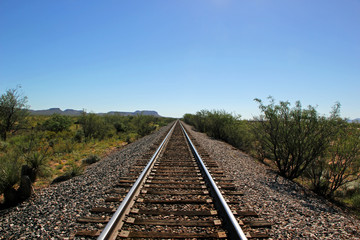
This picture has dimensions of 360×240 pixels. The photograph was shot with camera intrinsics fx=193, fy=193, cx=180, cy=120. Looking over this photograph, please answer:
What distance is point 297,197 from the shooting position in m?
4.99

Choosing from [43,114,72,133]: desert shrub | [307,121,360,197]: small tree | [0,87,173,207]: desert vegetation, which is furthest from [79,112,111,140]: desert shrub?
[307,121,360,197]: small tree

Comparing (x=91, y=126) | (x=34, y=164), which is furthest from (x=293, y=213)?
(x=91, y=126)

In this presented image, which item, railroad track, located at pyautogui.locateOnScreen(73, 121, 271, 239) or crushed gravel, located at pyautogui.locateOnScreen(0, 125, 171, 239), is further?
crushed gravel, located at pyautogui.locateOnScreen(0, 125, 171, 239)

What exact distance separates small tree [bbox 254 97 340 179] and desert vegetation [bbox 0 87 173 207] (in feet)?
25.2

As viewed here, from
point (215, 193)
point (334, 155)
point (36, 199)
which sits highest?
point (334, 155)

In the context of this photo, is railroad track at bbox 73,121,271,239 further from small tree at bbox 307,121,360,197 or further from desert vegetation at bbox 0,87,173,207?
small tree at bbox 307,121,360,197

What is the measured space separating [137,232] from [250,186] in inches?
A: 136

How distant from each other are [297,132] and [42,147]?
1129 centimetres

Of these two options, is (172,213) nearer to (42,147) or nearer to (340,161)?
(340,161)

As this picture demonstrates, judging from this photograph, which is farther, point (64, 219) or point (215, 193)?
point (215, 193)

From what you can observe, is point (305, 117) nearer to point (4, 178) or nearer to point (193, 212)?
point (193, 212)

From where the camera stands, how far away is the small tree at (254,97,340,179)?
22.3ft

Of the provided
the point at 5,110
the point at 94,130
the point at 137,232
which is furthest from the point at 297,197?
the point at 5,110

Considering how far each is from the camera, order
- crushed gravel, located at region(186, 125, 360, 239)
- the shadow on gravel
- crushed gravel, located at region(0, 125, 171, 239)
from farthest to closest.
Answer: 1. the shadow on gravel
2. crushed gravel, located at region(186, 125, 360, 239)
3. crushed gravel, located at region(0, 125, 171, 239)
